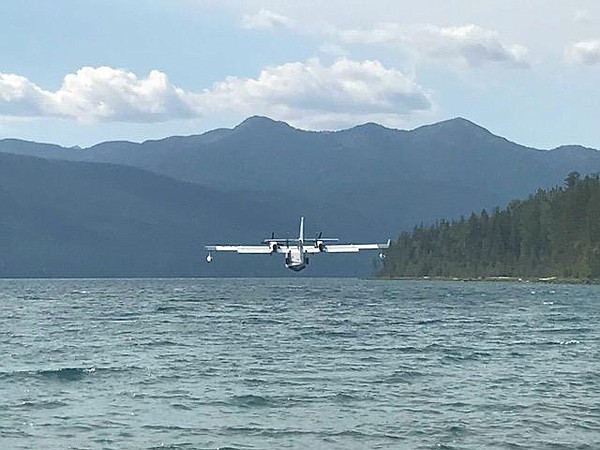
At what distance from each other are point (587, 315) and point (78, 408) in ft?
212

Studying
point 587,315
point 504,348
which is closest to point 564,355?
point 504,348

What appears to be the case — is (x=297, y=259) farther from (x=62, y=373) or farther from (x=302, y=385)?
(x=302, y=385)

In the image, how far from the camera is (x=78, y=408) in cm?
4259

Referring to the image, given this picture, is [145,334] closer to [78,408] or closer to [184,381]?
[184,381]

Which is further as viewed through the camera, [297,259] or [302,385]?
[297,259]

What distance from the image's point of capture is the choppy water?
37.3 metres

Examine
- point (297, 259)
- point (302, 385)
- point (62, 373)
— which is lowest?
point (62, 373)

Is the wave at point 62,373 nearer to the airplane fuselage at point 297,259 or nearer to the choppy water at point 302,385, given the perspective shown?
the choppy water at point 302,385

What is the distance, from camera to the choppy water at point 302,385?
3734 cm

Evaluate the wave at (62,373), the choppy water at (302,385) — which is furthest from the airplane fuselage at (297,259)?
the wave at (62,373)

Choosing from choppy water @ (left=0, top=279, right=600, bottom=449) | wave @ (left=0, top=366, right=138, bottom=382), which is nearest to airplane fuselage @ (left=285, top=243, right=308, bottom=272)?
choppy water @ (left=0, top=279, right=600, bottom=449)

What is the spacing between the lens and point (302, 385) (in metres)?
49.0

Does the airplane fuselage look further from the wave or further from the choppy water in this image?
the wave

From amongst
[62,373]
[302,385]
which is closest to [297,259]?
[62,373]
